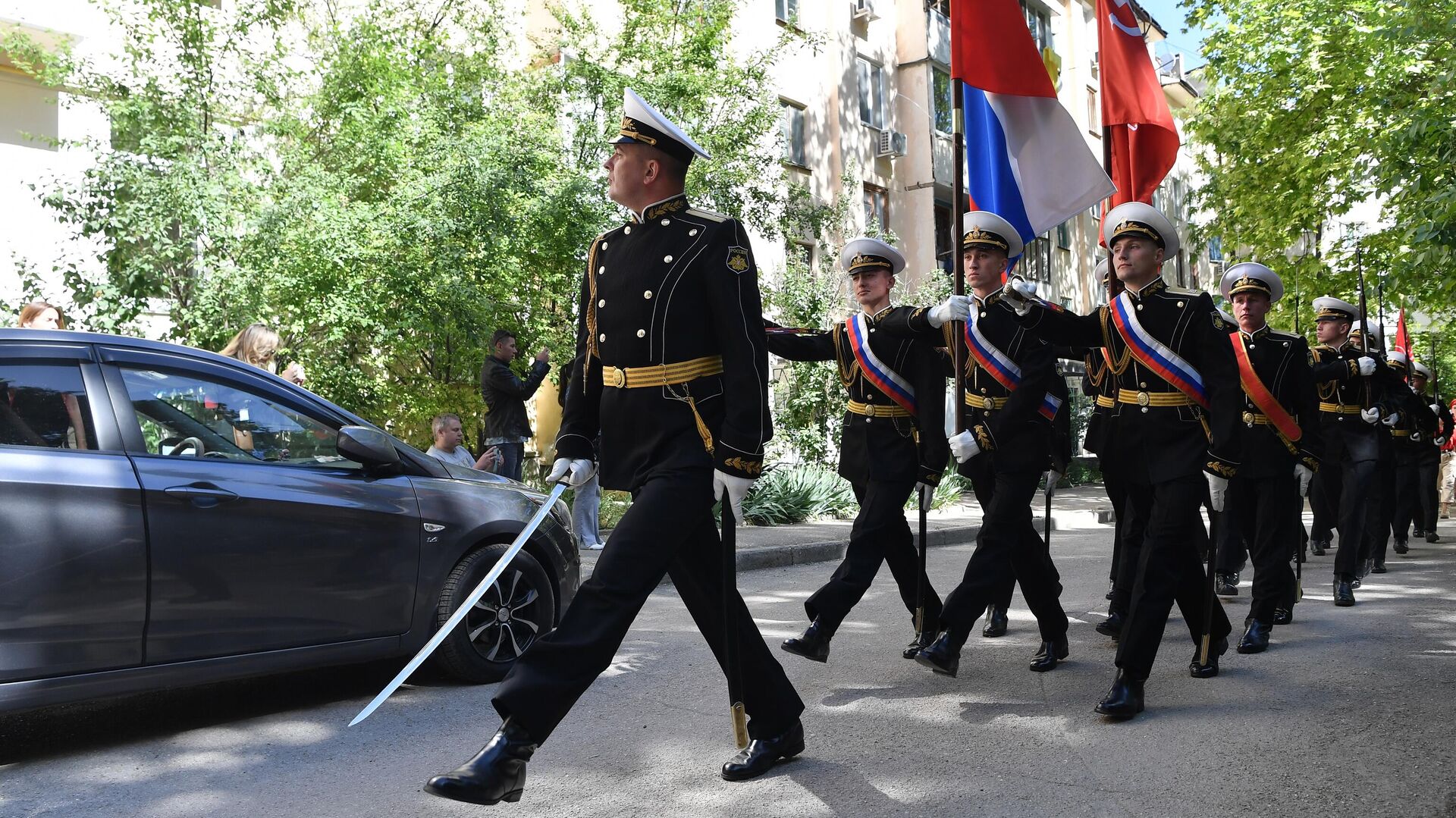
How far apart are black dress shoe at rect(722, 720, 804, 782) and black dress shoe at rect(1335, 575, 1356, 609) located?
18.6 ft

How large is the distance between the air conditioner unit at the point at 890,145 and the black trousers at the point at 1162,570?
75.5ft

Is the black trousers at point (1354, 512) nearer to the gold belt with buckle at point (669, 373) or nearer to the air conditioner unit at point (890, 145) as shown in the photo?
the gold belt with buckle at point (669, 373)

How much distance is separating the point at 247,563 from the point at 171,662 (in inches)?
17.5

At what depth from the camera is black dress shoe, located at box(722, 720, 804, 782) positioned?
14.8 feet

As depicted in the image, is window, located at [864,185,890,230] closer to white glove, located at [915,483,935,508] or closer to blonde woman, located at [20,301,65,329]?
blonde woman, located at [20,301,65,329]

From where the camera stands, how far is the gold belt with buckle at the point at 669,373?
433 cm

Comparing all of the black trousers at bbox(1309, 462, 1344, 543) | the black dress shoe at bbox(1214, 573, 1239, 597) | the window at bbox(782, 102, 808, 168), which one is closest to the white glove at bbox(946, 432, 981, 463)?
the black dress shoe at bbox(1214, 573, 1239, 597)

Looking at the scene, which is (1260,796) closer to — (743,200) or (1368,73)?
(743,200)

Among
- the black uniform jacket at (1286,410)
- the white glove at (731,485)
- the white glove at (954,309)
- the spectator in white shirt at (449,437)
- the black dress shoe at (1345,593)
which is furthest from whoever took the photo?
the spectator in white shirt at (449,437)

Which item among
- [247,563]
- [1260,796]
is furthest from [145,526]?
[1260,796]

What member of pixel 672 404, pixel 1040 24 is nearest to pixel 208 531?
pixel 672 404

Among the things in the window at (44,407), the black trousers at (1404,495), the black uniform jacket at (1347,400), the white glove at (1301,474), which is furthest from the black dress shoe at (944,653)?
the black trousers at (1404,495)

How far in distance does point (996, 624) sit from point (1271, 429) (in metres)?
2.07

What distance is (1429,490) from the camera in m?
14.5
